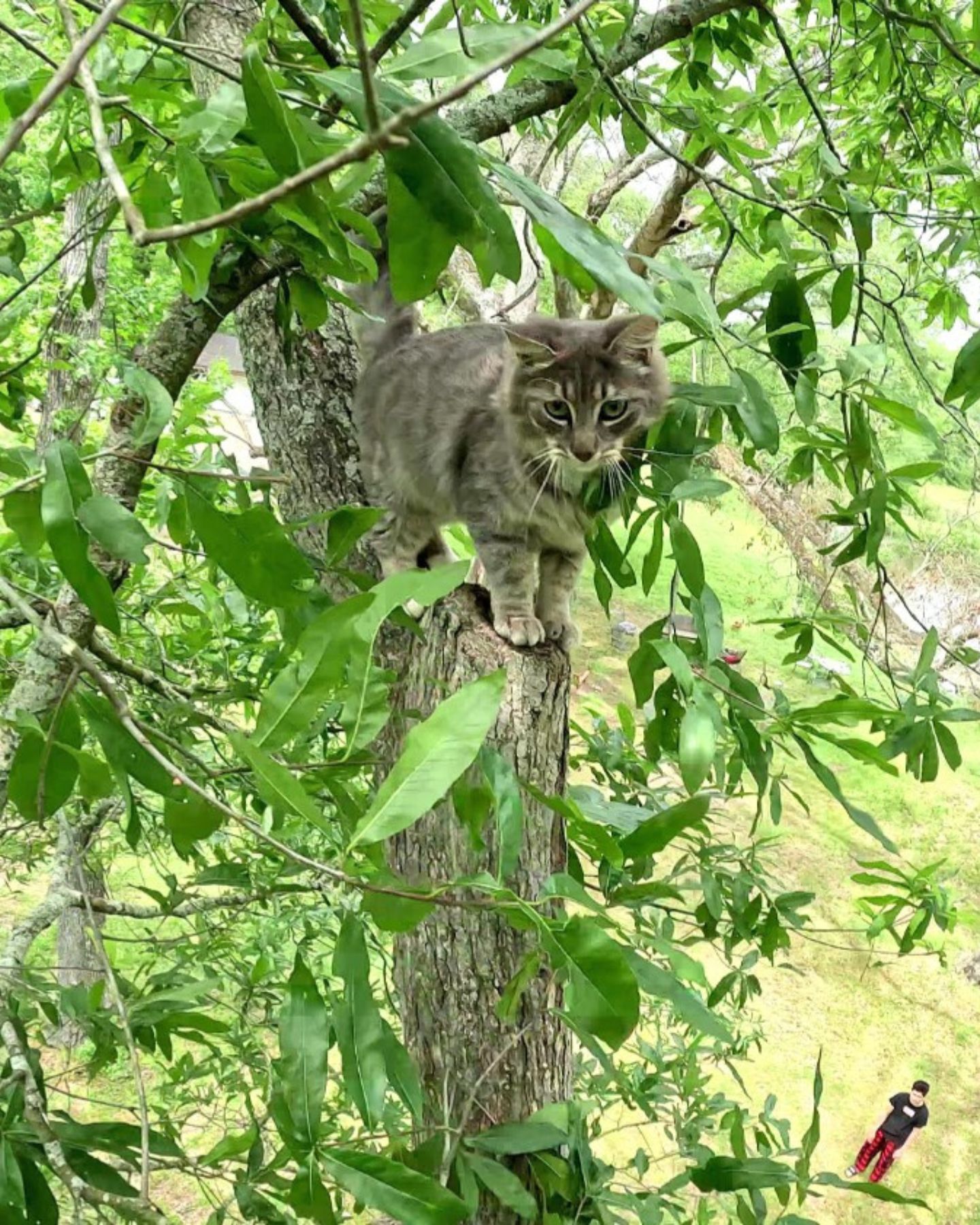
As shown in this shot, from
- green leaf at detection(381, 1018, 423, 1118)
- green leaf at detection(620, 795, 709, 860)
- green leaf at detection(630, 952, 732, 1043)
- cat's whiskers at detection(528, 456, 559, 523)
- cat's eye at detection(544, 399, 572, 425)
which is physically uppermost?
cat's eye at detection(544, 399, 572, 425)

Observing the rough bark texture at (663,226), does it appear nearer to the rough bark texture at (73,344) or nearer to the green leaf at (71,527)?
the rough bark texture at (73,344)

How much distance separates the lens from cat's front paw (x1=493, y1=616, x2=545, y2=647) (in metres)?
1.35

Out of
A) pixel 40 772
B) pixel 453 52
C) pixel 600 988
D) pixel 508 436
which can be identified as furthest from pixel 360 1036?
pixel 508 436

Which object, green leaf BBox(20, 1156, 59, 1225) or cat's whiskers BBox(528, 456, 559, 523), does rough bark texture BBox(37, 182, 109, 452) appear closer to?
cat's whiskers BBox(528, 456, 559, 523)

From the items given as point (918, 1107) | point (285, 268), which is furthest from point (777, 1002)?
point (285, 268)

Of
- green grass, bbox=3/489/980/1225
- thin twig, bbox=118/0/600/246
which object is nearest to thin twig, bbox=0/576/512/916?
thin twig, bbox=118/0/600/246

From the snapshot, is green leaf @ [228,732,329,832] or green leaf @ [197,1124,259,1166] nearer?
green leaf @ [228,732,329,832]

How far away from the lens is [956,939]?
4.71m

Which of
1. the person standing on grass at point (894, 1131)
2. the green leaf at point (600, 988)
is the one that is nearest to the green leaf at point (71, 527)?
the green leaf at point (600, 988)

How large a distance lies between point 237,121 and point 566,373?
1.03m

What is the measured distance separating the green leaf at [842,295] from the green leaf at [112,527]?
66cm

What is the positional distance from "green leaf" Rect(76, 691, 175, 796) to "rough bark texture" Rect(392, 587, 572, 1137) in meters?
0.62

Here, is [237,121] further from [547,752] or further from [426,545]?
[426,545]

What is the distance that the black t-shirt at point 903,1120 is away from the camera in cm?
354
